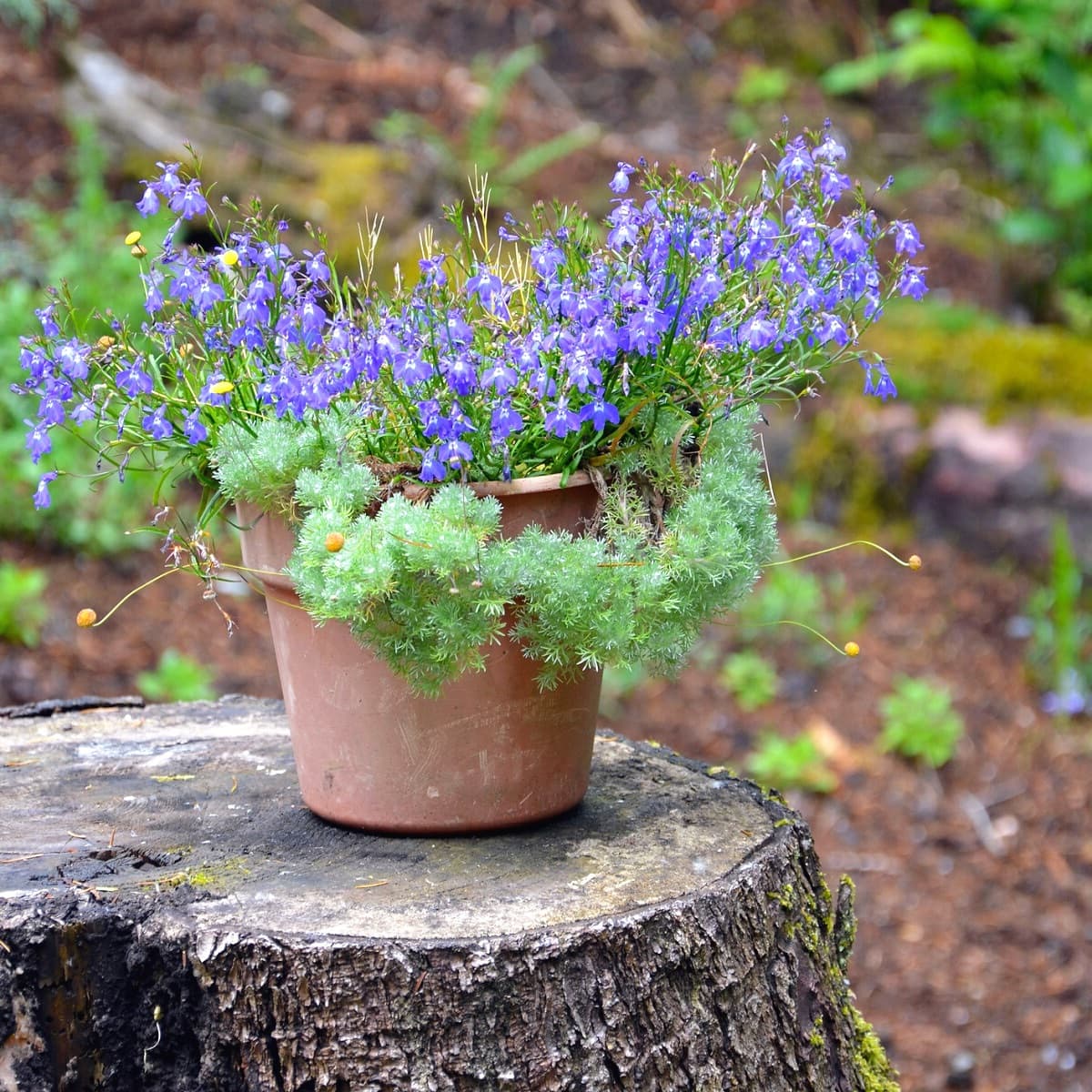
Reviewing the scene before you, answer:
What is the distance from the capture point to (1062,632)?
4.57m

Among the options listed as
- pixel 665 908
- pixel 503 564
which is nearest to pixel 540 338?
pixel 503 564

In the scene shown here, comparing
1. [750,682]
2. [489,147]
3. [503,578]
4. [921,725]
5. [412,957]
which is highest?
[489,147]

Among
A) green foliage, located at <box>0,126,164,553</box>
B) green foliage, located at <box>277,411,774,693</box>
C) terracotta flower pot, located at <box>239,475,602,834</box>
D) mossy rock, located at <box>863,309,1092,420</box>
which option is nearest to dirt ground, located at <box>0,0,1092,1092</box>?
green foliage, located at <box>0,126,164,553</box>

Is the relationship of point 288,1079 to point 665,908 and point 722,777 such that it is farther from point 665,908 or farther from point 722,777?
point 722,777

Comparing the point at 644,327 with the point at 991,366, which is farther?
the point at 991,366

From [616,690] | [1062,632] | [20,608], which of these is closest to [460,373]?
[20,608]

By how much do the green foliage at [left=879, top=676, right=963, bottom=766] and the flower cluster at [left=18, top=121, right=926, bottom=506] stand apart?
2732mm

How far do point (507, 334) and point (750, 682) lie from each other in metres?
2.95

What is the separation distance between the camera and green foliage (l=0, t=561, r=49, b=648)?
397 centimetres

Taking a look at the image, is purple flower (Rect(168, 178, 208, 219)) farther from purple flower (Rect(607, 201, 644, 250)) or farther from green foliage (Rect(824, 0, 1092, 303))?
green foliage (Rect(824, 0, 1092, 303))

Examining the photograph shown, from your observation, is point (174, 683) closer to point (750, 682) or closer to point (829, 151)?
point (750, 682)

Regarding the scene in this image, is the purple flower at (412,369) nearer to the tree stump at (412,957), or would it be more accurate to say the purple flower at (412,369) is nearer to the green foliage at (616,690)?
the tree stump at (412,957)

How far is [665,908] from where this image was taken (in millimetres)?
1754

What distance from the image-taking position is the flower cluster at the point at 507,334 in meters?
1.72
